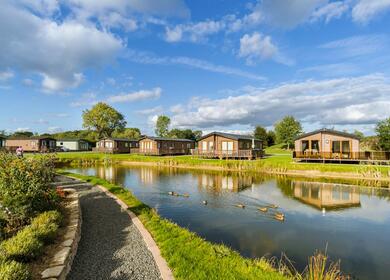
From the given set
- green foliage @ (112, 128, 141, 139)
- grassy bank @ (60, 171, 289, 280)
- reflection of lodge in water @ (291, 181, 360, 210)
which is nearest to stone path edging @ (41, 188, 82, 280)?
grassy bank @ (60, 171, 289, 280)

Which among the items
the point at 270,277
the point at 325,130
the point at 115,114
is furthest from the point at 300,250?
the point at 115,114

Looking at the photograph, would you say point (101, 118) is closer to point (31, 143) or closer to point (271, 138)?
point (31, 143)

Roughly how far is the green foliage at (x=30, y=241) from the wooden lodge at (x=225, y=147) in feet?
96.8

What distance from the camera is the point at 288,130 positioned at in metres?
59.4

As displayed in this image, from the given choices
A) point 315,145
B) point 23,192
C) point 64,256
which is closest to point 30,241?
point 64,256

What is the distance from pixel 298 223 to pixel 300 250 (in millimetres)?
2933

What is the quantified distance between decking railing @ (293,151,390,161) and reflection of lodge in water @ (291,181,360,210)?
9.40 m

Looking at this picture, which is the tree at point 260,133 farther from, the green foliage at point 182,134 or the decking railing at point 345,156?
the decking railing at point 345,156

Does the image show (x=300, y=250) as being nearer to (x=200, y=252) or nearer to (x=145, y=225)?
(x=200, y=252)

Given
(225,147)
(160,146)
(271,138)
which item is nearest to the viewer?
(225,147)

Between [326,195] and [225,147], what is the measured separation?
21617 mm

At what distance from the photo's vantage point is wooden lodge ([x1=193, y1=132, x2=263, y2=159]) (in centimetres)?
3491

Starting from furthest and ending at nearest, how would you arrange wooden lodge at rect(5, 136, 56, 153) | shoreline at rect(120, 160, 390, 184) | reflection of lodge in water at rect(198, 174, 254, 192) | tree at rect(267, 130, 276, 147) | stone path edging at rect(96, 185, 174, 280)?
tree at rect(267, 130, 276, 147) < wooden lodge at rect(5, 136, 56, 153) < shoreline at rect(120, 160, 390, 184) < reflection of lodge in water at rect(198, 174, 254, 192) < stone path edging at rect(96, 185, 174, 280)

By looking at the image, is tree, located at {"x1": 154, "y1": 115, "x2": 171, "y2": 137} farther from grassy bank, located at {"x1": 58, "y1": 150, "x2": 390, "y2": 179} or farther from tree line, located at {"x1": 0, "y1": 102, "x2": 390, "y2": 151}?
grassy bank, located at {"x1": 58, "y1": 150, "x2": 390, "y2": 179}
